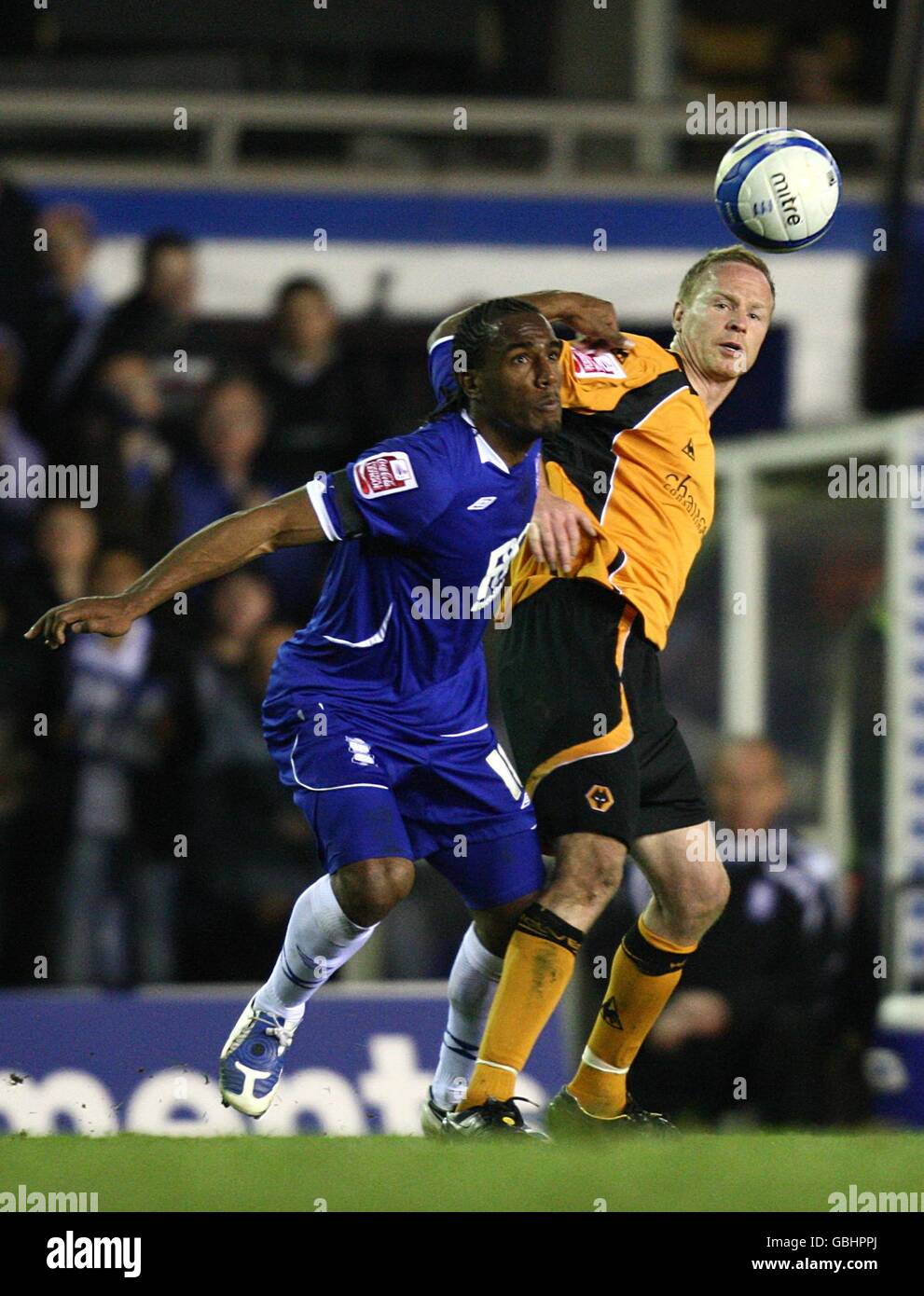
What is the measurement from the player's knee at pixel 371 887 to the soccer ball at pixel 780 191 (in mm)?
2152

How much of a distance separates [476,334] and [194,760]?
4.10m

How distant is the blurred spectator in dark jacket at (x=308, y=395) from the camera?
10664mm

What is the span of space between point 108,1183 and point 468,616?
1856 mm

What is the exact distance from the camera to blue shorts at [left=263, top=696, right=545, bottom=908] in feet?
20.4

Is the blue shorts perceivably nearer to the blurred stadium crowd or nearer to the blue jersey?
the blue jersey

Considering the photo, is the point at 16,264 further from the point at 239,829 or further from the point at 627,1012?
the point at 627,1012

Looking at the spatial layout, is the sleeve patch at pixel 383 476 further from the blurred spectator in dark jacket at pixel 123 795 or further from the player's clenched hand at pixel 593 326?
the blurred spectator in dark jacket at pixel 123 795

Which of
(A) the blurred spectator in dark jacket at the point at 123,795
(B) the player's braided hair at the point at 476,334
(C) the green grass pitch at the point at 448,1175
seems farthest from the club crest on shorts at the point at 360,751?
(A) the blurred spectator in dark jacket at the point at 123,795

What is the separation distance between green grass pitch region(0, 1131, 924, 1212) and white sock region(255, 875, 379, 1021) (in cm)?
45

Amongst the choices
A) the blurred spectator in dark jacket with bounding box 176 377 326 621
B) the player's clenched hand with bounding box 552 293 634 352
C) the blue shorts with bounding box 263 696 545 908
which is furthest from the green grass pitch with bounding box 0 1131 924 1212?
the blurred spectator in dark jacket with bounding box 176 377 326 621

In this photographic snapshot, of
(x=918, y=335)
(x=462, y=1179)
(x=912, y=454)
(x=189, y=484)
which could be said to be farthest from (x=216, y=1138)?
(x=918, y=335)

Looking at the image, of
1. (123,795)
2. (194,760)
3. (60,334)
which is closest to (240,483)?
(60,334)

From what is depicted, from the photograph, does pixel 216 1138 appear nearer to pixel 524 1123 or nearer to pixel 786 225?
pixel 524 1123

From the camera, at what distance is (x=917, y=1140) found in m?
7.56
